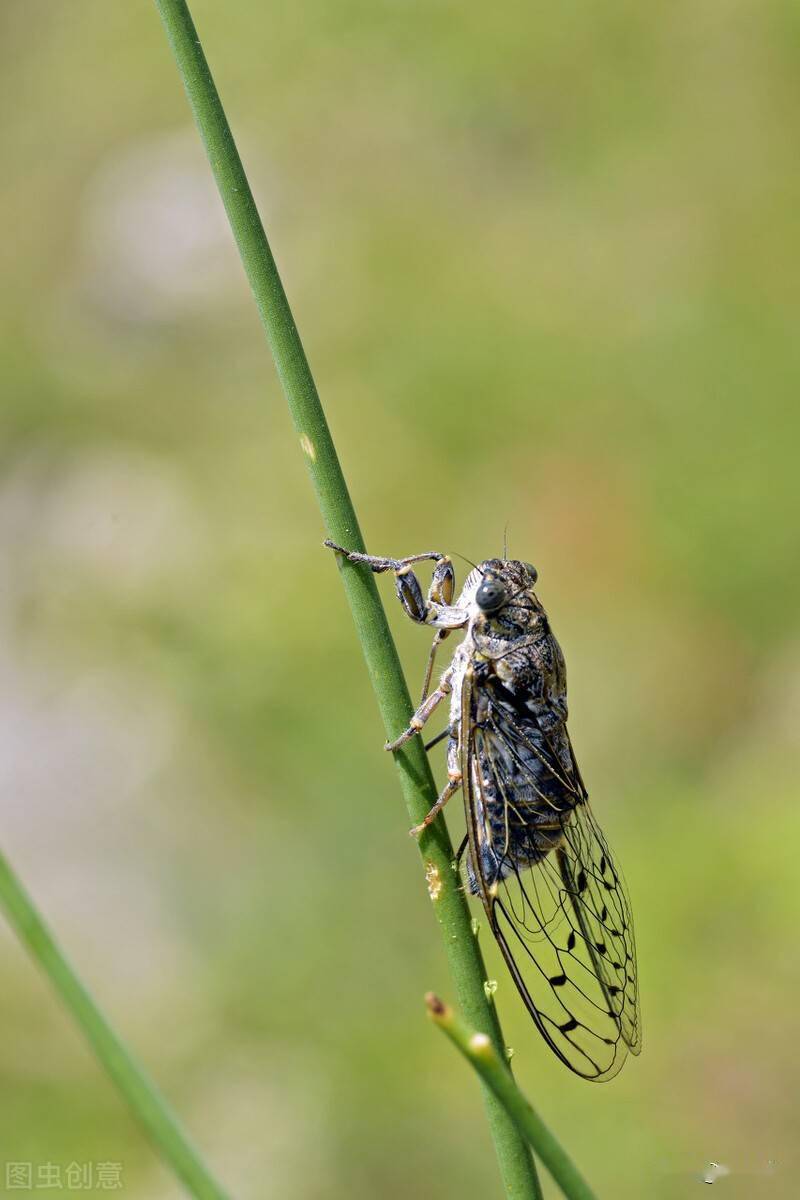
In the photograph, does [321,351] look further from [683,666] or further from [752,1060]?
[752,1060]

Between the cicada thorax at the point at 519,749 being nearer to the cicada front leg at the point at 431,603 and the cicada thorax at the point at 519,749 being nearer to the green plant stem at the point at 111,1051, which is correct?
the cicada front leg at the point at 431,603

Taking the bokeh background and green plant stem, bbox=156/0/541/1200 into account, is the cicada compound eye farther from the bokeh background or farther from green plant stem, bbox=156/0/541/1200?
the bokeh background

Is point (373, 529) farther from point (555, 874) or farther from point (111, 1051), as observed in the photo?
point (111, 1051)

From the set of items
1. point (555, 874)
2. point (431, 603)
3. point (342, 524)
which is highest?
point (342, 524)

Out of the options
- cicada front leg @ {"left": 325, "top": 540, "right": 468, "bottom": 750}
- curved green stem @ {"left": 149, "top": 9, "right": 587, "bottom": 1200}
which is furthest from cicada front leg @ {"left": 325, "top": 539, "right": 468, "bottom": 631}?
curved green stem @ {"left": 149, "top": 9, "right": 587, "bottom": 1200}

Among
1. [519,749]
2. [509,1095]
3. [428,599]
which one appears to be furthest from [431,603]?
[509,1095]

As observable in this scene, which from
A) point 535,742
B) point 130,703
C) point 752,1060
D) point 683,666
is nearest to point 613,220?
point 683,666

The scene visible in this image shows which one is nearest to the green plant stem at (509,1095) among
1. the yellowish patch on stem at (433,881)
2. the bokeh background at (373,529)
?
the yellowish patch on stem at (433,881)
